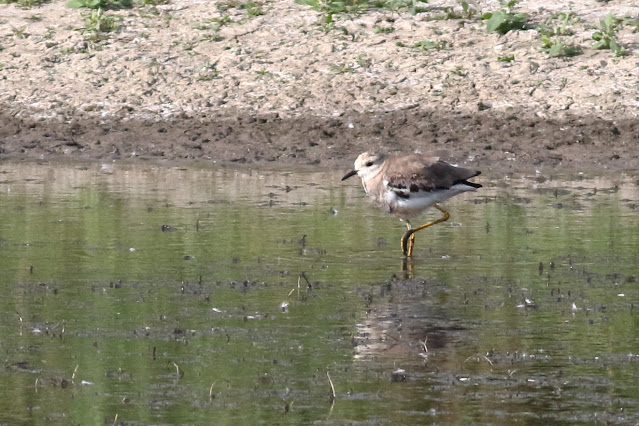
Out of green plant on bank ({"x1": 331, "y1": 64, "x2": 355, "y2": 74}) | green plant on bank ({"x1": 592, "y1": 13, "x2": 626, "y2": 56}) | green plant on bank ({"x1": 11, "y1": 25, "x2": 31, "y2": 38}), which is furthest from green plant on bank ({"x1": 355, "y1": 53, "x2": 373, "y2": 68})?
green plant on bank ({"x1": 11, "y1": 25, "x2": 31, "y2": 38})

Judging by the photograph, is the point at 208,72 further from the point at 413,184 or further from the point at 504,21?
the point at 413,184

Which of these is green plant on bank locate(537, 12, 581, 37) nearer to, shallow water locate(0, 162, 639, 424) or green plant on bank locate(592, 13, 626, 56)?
green plant on bank locate(592, 13, 626, 56)

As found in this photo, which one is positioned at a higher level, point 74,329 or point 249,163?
point 74,329

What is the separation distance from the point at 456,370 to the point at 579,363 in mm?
746

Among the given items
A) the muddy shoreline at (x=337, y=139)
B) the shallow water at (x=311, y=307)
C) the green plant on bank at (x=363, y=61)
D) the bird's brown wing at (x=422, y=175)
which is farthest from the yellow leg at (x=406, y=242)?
the green plant on bank at (x=363, y=61)

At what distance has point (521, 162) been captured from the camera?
17391 millimetres

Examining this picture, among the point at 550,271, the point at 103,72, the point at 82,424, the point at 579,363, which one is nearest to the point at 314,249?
the point at 550,271

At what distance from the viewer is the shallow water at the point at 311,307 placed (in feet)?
24.7

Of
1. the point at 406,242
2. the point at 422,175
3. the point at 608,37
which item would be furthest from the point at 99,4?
the point at 406,242

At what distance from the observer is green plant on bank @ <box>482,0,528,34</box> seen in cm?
2038

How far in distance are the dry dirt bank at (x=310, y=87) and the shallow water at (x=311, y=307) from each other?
7.14 feet

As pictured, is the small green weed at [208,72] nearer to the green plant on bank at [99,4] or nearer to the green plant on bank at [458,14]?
→ the green plant on bank at [99,4]

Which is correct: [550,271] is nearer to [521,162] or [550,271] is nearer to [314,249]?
[314,249]

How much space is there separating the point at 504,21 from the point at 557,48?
43.3 inches
